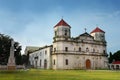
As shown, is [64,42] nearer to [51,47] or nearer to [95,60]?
[51,47]

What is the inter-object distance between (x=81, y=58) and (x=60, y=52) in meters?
7.36

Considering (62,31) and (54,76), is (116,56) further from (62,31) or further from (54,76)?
(54,76)

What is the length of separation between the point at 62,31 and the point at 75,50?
7.13 meters

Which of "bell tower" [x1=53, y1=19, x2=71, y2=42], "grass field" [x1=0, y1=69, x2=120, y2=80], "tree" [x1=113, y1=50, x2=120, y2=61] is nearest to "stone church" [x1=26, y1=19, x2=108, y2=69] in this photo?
"bell tower" [x1=53, y1=19, x2=71, y2=42]

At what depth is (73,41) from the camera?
73.7 metres

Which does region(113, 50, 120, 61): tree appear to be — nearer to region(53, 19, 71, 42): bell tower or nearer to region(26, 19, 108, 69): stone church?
region(26, 19, 108, 69): stone church

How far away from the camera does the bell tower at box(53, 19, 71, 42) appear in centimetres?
7150

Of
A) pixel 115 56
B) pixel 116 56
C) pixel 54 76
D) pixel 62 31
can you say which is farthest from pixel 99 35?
pixel 54 76

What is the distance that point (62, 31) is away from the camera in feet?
235

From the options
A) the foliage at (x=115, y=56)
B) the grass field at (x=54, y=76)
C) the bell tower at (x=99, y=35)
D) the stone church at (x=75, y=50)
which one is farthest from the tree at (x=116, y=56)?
the grass field at (x=54, y=76)

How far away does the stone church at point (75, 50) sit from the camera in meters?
71.5

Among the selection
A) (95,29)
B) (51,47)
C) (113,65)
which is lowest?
(113,65)

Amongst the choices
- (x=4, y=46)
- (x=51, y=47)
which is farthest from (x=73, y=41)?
(x=4, y=46)

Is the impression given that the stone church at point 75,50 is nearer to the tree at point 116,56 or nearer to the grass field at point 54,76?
the tree at point 116,56
